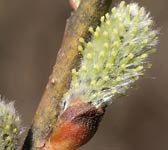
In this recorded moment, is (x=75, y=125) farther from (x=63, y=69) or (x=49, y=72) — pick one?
(x=49, y=72)

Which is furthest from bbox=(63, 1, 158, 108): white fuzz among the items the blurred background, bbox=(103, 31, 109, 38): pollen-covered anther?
the blurred background

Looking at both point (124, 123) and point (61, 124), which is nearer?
point (61, 124)

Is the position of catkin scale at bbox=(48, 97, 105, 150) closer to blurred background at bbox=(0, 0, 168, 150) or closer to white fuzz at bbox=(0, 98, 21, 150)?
white fuzz at bbox=(0, 98, 21, 150)

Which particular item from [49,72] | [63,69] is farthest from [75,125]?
[49,72]

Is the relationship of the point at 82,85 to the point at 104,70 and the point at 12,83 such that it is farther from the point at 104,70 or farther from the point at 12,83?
the point at 12,83

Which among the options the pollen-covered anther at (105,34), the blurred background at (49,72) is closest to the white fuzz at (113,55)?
the pollen-covered anther at (105,34)

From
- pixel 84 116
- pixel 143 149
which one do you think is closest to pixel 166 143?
pixel 143 149
